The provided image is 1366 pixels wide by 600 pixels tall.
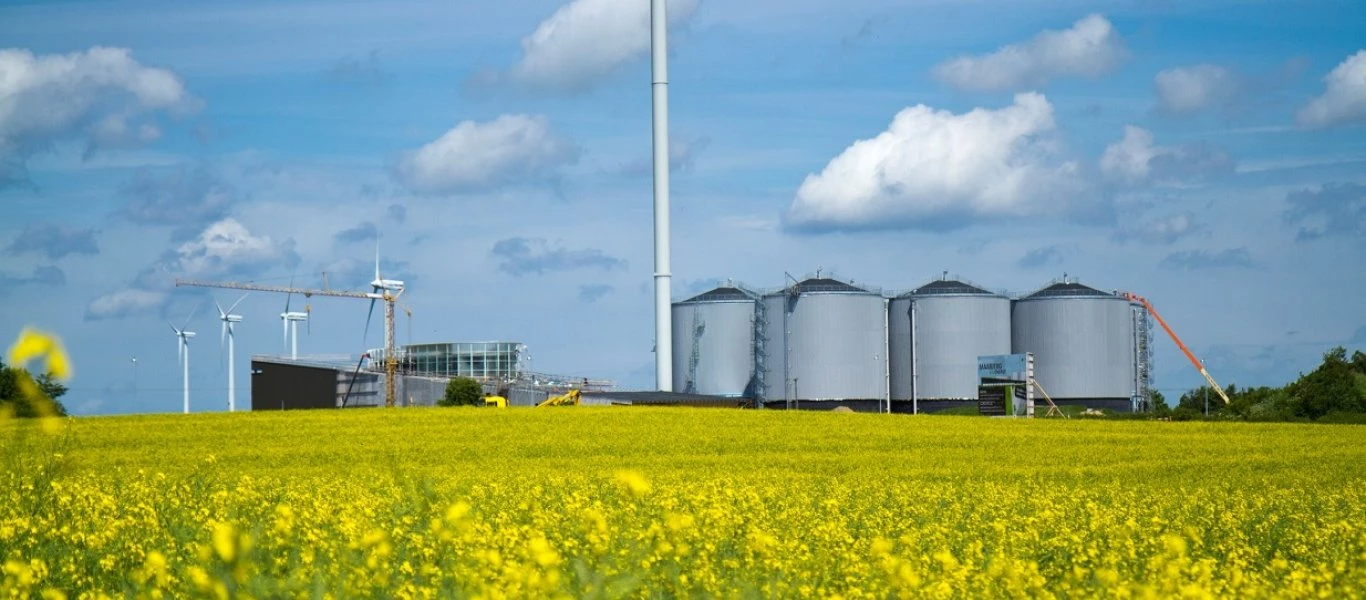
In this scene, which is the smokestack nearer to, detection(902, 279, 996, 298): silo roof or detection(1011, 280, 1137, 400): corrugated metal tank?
detection(902, 279, 996, 298): silo roof

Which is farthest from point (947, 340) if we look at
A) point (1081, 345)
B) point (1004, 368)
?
point (1004, 368)

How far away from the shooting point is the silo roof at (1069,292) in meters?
83.6

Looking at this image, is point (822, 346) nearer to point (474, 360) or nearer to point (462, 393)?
point (462, 393)

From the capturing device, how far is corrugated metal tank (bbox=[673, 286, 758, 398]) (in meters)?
81.4

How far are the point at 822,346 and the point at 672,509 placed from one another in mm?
69860

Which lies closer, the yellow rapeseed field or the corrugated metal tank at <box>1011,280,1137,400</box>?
the yellow rapeseed field

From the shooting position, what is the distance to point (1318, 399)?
50.1 m

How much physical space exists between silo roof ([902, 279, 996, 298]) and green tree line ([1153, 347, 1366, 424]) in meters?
27.2

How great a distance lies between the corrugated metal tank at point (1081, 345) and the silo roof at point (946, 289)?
413 cm

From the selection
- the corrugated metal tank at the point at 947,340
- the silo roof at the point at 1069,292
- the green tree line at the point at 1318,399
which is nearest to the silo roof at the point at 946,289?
the corrugated metal tank at the point at 947,340

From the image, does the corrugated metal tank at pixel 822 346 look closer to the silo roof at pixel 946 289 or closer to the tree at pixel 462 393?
the silo roof at pixel 946 289

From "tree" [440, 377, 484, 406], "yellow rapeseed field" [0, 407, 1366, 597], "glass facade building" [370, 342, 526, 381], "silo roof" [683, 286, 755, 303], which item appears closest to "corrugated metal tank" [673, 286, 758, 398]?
"silo roof" [683, 286, 755, 303]

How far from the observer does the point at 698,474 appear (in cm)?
2527

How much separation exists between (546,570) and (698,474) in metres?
18.4
